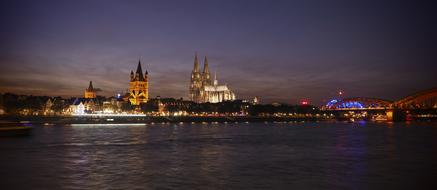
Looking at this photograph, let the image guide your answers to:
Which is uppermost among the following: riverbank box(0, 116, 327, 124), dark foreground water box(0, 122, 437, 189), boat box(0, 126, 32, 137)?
riverbank box(0, 116, 327, 124)

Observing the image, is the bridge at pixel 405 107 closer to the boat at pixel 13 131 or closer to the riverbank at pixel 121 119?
the riverbank at pixel 121 119

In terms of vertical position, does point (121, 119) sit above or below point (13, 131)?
above

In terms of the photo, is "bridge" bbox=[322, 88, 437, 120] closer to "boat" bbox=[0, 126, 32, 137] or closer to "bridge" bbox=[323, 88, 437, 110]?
"bridge" bbox=[323, 88, 437, 110]

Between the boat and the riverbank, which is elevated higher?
the riverbank

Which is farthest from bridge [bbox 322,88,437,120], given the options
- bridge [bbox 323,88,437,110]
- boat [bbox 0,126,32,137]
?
boat [bbox 0,126,32,137]

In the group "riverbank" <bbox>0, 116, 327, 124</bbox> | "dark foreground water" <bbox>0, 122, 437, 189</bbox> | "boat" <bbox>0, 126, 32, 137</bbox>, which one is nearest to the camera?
"dark foreground water" <bbox>0, 122, 437, 189</bbox>

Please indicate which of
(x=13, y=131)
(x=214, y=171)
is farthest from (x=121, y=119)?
(x=214, y=171)

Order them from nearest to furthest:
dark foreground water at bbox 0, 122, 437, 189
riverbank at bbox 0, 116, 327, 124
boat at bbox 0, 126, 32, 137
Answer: dark foreground water at bbox 0, 122, 437, 189
boat at bbox 0, 126, 32, 137
riverbank at bbox 0, 116, 327, 124

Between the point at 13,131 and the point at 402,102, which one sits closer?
the point at 13,131

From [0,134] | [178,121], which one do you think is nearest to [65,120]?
[178,121]

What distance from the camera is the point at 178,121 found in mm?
169000

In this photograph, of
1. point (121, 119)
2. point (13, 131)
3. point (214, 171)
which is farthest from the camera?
point (121, 119)

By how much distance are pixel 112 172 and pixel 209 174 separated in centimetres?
589

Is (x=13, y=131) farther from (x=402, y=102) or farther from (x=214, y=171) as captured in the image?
(x=402, y=102)
